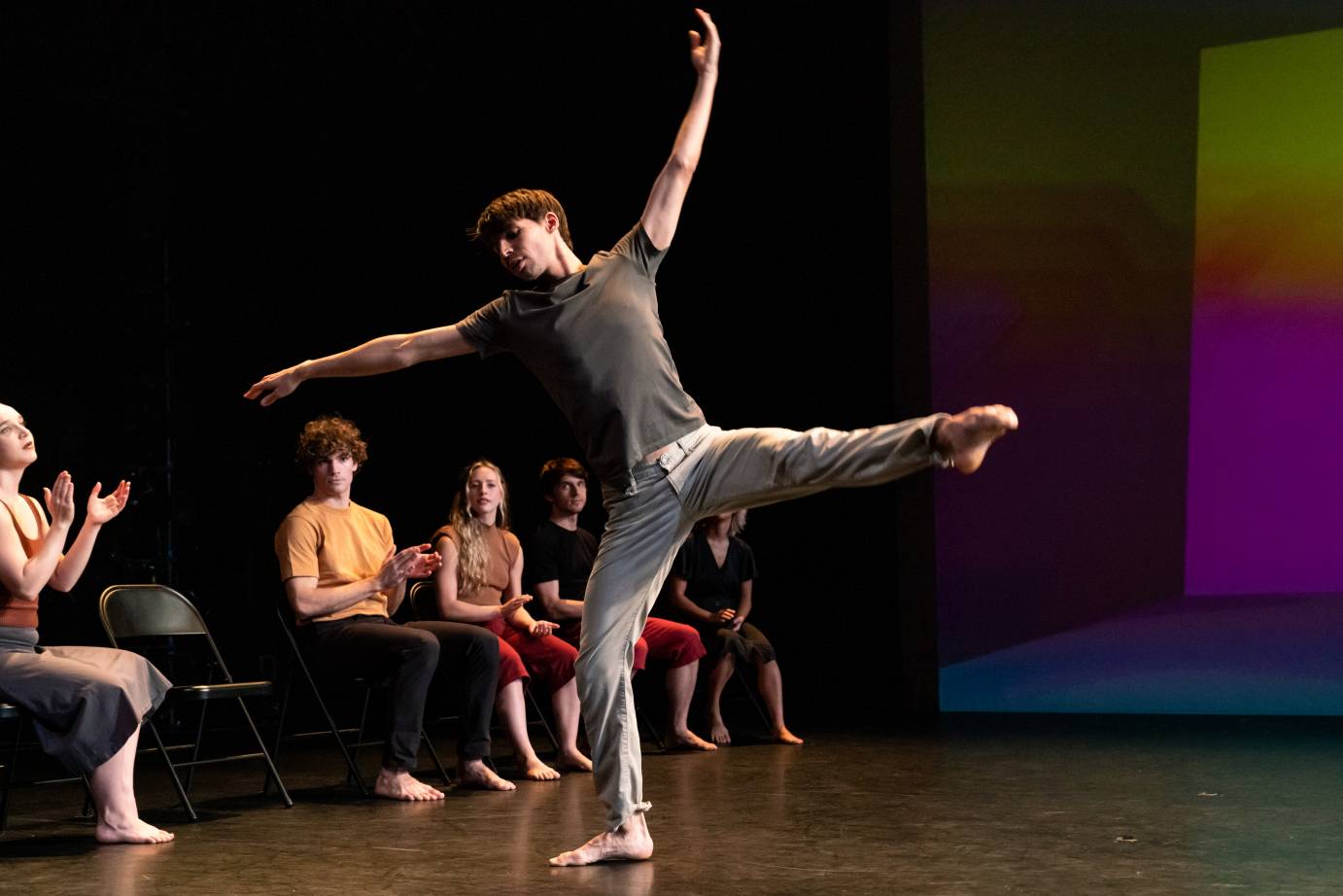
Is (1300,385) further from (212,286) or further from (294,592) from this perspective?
(212,286)

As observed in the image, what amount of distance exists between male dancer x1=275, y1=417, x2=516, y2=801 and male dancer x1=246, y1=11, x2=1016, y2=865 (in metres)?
1.29

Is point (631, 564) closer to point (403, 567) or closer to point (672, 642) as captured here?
point (403, 567)

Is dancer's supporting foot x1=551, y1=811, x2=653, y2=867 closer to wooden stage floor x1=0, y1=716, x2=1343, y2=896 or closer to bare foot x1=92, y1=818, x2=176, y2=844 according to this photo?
wooden stage floor x1=0, y1=716, x2=1343, y2=896

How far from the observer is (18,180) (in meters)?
6.47

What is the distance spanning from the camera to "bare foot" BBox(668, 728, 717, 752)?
5.74 metres

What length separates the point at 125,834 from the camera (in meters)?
3.63

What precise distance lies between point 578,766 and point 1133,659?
3.08m

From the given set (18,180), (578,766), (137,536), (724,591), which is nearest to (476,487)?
(578,766)

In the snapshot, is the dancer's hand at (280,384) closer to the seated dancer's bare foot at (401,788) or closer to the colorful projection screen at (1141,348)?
the seated dancer's bare foot at (401,788)

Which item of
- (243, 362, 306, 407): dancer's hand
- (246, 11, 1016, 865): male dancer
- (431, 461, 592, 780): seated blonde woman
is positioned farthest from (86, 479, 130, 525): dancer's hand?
(431, 461, 592, 780): seated blonde woman

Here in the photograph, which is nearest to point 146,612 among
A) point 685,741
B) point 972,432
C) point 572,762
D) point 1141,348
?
point 572,762

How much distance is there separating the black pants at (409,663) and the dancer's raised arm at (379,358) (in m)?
1.38

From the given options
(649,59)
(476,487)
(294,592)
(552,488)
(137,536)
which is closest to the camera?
(294,592)

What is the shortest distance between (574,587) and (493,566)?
56 centimetres
